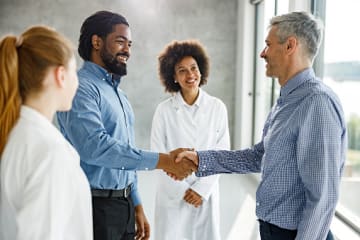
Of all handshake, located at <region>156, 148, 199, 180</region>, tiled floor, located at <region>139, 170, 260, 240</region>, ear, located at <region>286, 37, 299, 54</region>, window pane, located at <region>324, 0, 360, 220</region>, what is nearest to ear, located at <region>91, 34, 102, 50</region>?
handshake, located at <region>156, 148, 199, 180</region>

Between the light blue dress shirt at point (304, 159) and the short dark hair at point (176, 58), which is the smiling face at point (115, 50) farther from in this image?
the short dark hair at point (176, 58)

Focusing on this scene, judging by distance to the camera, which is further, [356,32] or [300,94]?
[356,32]

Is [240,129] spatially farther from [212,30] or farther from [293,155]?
[293,155]

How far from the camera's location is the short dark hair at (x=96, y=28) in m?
1.95

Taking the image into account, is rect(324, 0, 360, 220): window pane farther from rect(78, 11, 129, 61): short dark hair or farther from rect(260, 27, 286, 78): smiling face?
rect(78, 11, 129, 61): short dark hair

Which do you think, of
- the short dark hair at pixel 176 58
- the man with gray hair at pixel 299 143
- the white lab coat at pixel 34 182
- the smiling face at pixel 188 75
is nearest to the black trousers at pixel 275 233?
the man with gray hair at pixel 299 143

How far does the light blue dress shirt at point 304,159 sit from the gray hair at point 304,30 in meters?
0.11

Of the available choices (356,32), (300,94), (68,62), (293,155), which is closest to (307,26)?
(300,94)

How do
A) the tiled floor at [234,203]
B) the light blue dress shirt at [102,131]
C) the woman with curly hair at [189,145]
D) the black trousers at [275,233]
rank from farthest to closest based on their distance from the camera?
1. the tiled floor at [234,203]
2. the woman with curly hair at [189,145]
3. the light blue dress shirt at [102,131]
4. the black trousers at [275,233]

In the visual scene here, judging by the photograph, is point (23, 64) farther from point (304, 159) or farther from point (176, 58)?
point (176, 58)

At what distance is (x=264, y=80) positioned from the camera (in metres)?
5.38

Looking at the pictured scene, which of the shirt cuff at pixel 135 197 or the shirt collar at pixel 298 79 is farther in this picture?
the shirt cuff at pixel 135 197

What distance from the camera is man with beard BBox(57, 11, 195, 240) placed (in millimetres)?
1750

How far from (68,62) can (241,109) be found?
195 inches
